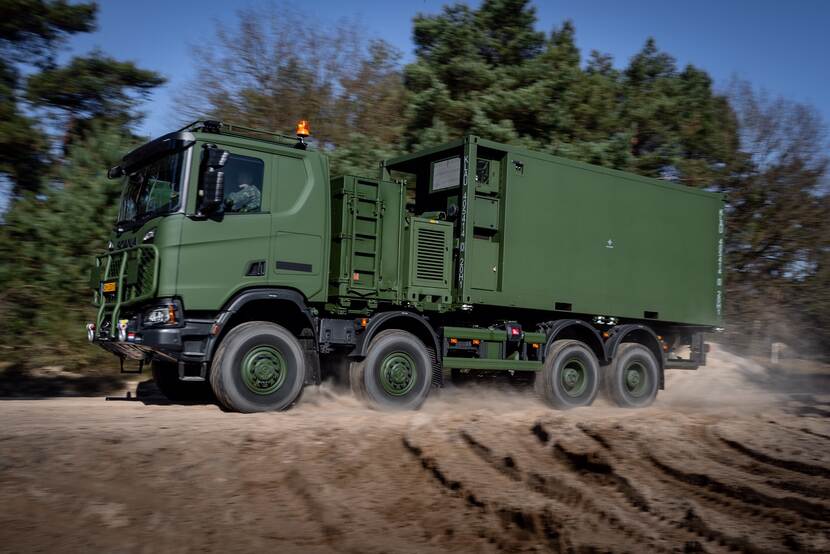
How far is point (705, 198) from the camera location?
13539 millimetres

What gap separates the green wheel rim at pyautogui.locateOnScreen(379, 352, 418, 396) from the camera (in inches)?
398

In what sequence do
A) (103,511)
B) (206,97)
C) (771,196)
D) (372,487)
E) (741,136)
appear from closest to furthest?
1. (103,511)
2. (372,487)
3. (206,97)
4. (771,196)
5. (741,136)

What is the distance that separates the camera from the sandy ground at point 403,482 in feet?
15.5

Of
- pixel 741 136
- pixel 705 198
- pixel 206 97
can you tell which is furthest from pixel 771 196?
pixel 206 97

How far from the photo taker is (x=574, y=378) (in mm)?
12047

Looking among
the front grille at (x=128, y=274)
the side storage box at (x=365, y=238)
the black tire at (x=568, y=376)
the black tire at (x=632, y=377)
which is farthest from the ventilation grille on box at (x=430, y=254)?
the black tire at (x=632, y=377)

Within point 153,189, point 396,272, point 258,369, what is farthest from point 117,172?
point 396,272

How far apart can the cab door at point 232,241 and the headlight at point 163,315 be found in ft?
0.59

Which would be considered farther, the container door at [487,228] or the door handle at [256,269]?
the container door at [487,228]

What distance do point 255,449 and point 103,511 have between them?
1954 mm

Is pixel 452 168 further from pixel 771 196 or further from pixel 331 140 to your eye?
pixel 771 196

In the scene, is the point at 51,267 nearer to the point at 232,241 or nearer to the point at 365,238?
the point at 232,241

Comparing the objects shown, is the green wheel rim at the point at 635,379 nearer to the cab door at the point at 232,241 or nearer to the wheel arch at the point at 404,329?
the wheel arch at the point at 404,329

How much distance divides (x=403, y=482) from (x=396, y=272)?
170 inches
